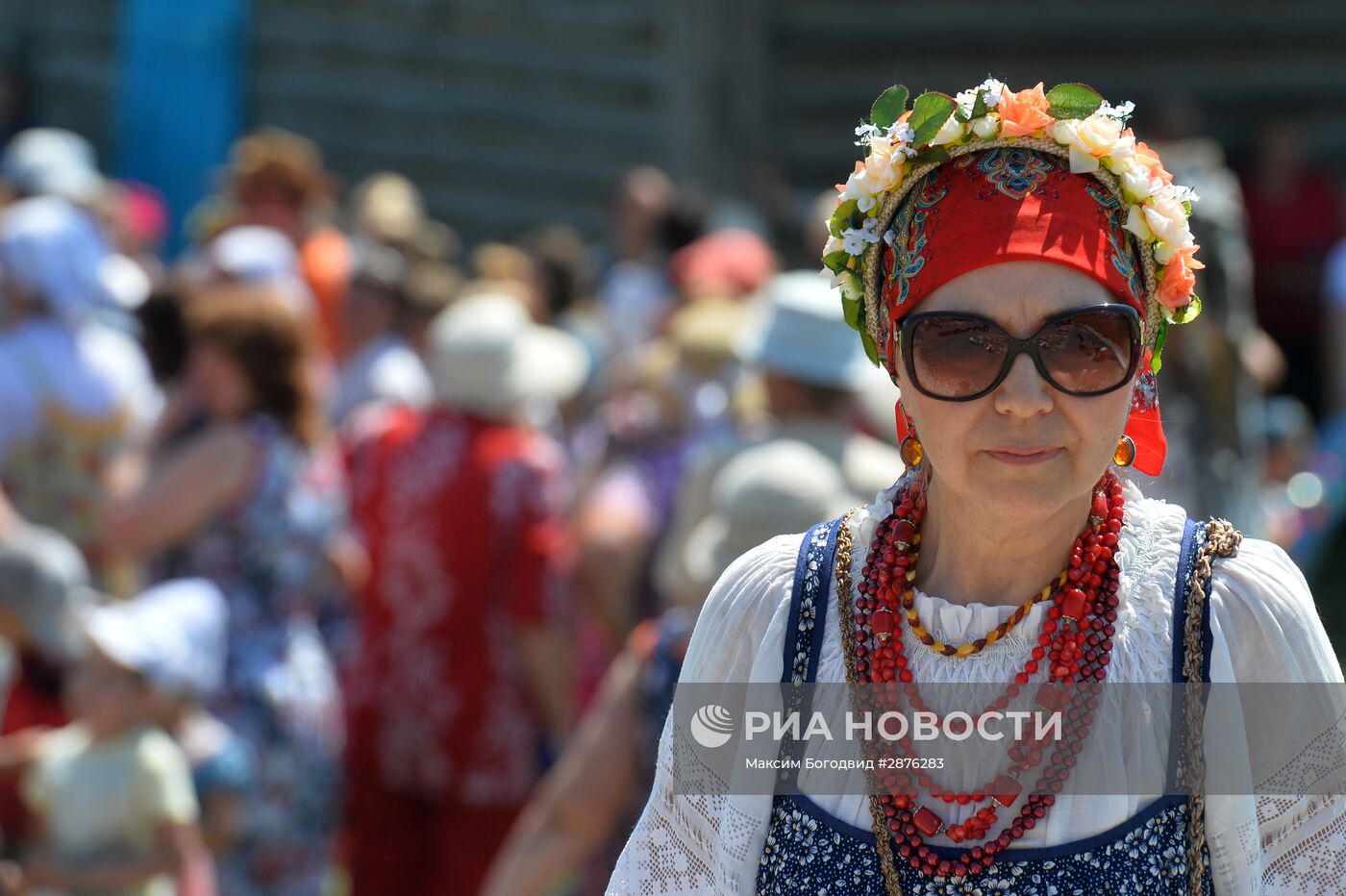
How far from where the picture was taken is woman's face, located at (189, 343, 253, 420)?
526 centimetres

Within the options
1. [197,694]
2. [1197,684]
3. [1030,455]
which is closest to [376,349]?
[197,694]

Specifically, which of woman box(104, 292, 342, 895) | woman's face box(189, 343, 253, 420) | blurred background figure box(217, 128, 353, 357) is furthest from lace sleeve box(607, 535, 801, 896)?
blurred background figure box(217, 128, 353, 357)

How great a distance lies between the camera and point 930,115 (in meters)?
2.24

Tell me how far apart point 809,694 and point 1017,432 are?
39cm

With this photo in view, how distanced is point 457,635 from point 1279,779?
401cm

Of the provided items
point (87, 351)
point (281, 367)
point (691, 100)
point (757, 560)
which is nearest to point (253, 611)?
point (281, 367)

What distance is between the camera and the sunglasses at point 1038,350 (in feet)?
7.06

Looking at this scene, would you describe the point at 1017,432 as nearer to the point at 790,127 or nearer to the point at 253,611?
the point at 253,611

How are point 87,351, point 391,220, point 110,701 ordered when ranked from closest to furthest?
point 110,701, point 87,351, point 391,220

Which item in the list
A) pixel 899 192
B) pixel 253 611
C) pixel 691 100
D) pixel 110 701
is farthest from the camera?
pixel 691 100

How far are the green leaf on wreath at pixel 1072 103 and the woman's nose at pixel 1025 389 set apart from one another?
292 mm

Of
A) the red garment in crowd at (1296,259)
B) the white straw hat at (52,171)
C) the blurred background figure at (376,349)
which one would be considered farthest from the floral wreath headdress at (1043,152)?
the red garment in crowd at (1296,259)

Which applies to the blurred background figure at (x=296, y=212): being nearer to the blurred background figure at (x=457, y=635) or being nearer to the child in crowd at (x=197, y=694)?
the blurred background figure at (x=457, y=635)

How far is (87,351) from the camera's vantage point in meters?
5.78
